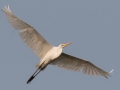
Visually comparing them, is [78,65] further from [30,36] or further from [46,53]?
[30,36]

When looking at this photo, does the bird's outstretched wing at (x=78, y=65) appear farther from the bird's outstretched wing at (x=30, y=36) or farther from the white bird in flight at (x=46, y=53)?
the bird's outstretched wing at (x=30, y=36)

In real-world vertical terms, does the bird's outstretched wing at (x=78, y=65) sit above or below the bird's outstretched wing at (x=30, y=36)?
below

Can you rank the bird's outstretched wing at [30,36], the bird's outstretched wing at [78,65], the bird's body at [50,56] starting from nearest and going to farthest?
the bird's outstretched wing at [30,36]
the bird's body at [50,56]
the bird's outstretched wing at [78,65]

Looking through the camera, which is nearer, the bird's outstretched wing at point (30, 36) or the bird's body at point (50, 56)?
the bird's outstretched wing at point (30, 36)

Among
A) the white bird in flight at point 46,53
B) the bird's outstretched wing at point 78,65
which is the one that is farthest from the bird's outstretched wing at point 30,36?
the bird's outstretched wing at point 78,65

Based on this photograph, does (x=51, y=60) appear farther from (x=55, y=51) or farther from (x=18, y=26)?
(x=18, y=26)

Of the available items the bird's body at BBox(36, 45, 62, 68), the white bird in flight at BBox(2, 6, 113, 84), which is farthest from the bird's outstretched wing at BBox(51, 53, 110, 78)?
the bird's body at BBox(36, 45, 62, 68)

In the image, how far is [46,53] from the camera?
80.5 feet

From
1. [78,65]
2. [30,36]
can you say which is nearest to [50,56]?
[30,36]

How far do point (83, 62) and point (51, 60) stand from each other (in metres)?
1.78

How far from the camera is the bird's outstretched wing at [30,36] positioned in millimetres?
23828

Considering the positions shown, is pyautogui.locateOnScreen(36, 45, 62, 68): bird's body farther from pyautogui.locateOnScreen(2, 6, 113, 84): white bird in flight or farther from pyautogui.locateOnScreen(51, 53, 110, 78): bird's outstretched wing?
pyautogui.locateOnScreen(51, 53, 110, 78): bird's outstretched wing

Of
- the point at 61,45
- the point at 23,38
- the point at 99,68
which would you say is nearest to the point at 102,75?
the point at 99,68

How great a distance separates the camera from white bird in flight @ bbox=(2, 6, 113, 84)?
942 inches
